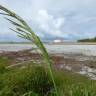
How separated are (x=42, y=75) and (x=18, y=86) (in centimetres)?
88

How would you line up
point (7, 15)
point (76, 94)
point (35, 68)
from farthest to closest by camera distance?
point (35, 68) → point (76, 94) → point (7, 15)

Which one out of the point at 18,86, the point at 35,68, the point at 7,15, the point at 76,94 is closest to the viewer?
the point at 7,15

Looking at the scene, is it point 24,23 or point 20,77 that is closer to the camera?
point 24,23

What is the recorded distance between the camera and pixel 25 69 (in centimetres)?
730

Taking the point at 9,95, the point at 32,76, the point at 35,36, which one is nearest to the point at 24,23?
the point at 35,36

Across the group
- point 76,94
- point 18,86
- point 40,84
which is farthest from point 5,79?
point 76,94

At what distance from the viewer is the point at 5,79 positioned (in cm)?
666

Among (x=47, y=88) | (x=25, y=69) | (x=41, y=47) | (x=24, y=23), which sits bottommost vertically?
(x=47, y=88)

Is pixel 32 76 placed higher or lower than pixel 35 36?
lower

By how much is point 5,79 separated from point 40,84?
2.87 feet

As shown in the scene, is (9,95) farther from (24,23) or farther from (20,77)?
(24,23)

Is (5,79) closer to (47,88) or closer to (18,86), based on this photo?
(18,86)

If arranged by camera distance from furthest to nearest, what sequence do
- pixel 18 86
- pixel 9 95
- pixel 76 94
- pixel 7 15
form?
pixel 18 86 < pixel 9 95 < pixel 76 94 < pixel 7 15

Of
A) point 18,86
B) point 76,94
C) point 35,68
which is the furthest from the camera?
point 35,68
